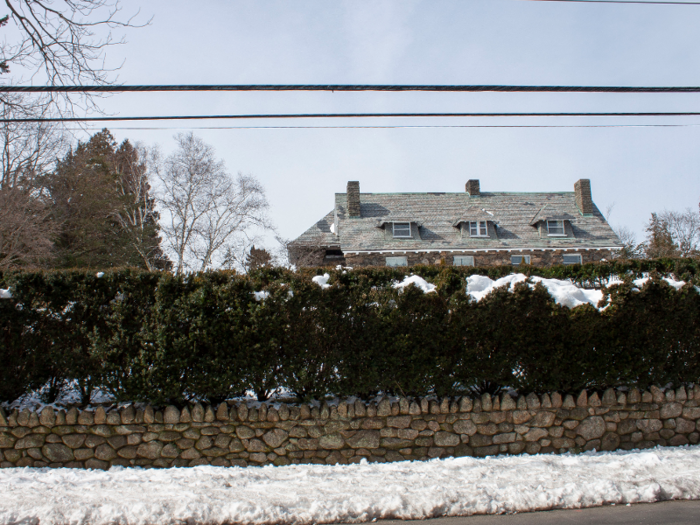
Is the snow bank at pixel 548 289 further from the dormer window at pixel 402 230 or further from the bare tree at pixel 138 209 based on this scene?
the bare tree at pixel 138 209

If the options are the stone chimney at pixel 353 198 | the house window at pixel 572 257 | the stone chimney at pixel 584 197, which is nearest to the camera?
the house window at pixel 572 257

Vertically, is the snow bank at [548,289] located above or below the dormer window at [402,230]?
below

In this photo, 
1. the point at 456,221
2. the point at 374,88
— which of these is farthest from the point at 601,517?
the point at 456,221

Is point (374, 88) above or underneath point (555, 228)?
underneath

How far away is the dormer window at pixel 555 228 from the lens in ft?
82.5

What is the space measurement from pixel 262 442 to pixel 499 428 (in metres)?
2.83

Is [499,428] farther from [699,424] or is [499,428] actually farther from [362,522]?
[699,424]

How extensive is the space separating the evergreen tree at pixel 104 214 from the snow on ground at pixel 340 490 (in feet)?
76.8

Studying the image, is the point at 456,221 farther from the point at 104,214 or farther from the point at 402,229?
the point at 104,214

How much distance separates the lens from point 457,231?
25328 millimetres

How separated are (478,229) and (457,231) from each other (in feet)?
3.81

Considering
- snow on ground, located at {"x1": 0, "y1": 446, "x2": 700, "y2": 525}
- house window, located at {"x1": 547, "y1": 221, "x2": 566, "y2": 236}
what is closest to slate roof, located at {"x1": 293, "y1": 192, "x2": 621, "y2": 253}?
house window, located at {"x1": 547, "y1": 221, "x2": 566, "y2": 236}

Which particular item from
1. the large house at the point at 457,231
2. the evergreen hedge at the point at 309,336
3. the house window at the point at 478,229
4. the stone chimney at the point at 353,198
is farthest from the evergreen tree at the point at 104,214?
the evergreen hedge at the point at 309,336

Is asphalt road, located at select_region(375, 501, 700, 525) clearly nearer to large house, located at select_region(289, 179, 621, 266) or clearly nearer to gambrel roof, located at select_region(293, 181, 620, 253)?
large house, located at select_region(289, 179, 621, 266)
